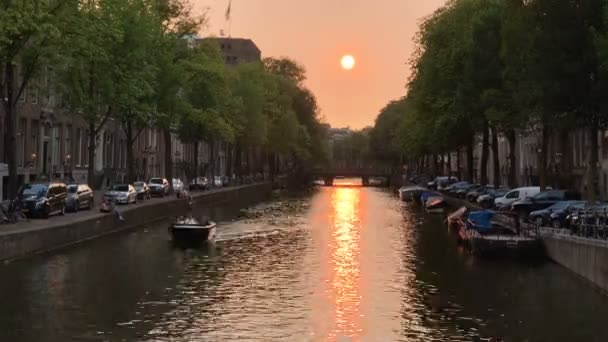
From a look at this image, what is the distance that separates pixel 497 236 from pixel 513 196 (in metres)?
20.3

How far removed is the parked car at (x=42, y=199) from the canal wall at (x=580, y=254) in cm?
2673

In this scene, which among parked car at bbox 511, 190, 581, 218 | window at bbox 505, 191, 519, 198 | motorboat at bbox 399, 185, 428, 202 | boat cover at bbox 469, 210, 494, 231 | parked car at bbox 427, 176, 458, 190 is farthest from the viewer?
motorboat at bbox 399, 185, 428, 202

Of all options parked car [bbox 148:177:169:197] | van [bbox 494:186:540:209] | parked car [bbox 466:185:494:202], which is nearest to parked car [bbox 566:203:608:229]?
van [bbox 494:186:540:209]

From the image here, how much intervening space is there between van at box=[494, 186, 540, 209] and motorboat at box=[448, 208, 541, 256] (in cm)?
1251

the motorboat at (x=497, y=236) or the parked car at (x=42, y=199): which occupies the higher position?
the parked car at (x=42, y=199)

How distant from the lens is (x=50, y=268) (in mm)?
33062

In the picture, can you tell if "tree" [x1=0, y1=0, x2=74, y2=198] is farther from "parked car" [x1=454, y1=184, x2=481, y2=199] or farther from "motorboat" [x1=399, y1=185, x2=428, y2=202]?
"motorboat" [x1=399, y1=185, x2=428, y2=202]

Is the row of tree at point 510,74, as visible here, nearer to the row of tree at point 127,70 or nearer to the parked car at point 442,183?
the parked car at point 442,183

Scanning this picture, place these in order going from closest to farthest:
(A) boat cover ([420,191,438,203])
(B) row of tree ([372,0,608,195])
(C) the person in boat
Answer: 1. (B) row of tree ([372,0,608,195])
2. (C) the person in boat
3. (A) boat cover ([420,191,438,203])

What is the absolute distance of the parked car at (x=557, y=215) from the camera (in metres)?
42.7

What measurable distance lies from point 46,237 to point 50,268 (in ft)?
17.7

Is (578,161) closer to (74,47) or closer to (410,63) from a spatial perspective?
(410,63)

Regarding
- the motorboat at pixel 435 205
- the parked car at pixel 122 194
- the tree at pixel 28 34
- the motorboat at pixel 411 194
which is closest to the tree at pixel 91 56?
the tree at pixel 28 34

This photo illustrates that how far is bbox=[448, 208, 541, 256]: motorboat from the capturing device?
37938 millimetres
